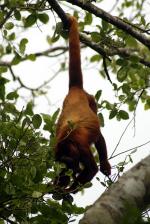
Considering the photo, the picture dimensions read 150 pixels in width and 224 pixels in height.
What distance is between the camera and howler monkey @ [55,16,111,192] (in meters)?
3.65

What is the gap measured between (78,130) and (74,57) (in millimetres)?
591

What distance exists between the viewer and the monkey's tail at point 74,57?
370 centimetres

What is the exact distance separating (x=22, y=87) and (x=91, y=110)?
355 centimetres

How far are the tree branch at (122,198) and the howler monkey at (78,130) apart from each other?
1.66 meters

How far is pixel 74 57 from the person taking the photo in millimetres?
3832

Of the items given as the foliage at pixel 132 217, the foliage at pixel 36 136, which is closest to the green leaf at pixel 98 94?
the foliage at pixel 36 136

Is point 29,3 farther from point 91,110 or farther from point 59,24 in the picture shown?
point 91,110

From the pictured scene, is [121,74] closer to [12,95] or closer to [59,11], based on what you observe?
[59,11]

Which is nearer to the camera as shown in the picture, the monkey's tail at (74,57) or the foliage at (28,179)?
the foliage at (28,179)

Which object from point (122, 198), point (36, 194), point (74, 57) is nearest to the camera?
point (122, 198)

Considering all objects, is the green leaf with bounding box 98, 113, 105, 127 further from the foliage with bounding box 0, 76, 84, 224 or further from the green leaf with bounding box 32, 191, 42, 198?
the green leaf with bounding box 32, 191, 42, 198

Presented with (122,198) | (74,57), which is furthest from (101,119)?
(122,198)

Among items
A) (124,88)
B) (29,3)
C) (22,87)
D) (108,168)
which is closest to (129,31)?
(124,88)

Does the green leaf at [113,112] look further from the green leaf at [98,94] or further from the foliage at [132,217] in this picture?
the foliage at [132,217]
